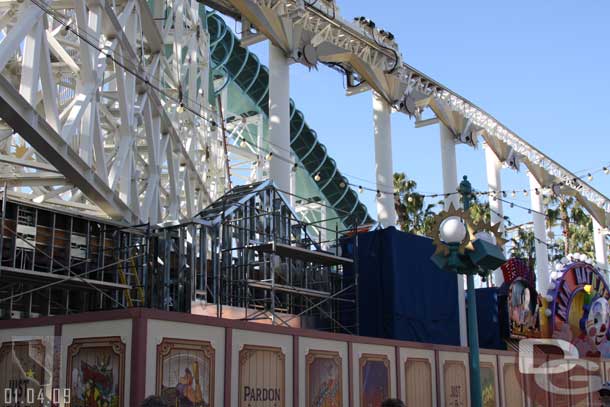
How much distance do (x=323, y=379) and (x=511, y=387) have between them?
7439mm

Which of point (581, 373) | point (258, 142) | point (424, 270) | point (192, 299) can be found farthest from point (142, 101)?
point (258, 142)

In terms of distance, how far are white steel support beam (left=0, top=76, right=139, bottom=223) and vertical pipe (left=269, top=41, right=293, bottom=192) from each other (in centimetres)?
554

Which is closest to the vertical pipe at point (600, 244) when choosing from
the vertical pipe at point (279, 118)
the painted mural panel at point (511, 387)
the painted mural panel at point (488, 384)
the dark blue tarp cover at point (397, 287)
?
the vertical pipe at point (279, 118)

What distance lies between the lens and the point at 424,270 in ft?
62.7

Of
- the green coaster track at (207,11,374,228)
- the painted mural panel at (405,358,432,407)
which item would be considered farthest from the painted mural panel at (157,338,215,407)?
the green coaster track at (207,11,374,228)

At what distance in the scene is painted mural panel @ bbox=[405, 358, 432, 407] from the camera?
599 inches

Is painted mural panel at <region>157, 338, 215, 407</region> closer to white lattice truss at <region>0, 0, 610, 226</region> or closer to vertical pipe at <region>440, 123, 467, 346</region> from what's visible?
white lattice truss at <region>0, 0, 610, 226</region>

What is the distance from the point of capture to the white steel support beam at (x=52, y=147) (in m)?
12.1

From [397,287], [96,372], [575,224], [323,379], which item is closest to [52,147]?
[96,372]

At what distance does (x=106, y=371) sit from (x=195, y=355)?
119cm

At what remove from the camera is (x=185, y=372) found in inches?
406

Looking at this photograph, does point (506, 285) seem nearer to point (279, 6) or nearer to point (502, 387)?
point (502, 387)

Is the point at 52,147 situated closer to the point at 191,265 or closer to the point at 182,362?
the point at 191,265

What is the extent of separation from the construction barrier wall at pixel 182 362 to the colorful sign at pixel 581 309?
1203cm
